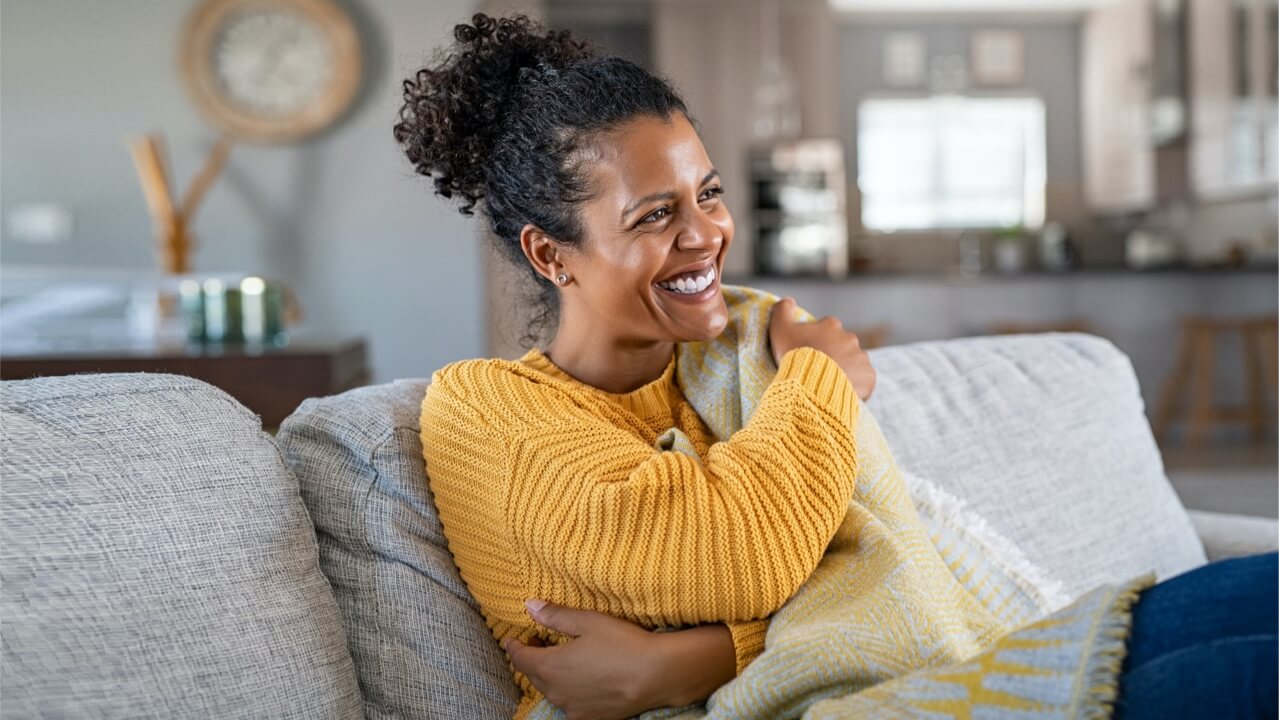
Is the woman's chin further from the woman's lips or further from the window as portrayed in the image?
the window

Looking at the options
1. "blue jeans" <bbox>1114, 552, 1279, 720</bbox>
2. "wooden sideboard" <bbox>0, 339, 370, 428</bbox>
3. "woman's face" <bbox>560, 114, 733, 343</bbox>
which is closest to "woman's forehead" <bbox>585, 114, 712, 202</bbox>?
Answer: "woman's face" <bbox>560, 114, 733, 343</bbox>

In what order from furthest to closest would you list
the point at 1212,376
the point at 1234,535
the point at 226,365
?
the point at 1212,376 → the point at 226,365 → the point at 1234,535

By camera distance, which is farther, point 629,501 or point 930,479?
point 930,479

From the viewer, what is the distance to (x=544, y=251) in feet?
4.49

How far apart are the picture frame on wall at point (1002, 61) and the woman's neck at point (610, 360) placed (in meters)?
8.09

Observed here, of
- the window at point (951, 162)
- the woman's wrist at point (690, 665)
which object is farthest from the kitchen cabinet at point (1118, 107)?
the woman's wrist at point (690, 665)

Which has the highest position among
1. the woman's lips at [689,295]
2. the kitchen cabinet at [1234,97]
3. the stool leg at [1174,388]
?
the kitchen cabinet at [1234,97]

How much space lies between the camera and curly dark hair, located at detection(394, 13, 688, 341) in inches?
51.1

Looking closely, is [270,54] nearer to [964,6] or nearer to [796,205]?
[796,205]

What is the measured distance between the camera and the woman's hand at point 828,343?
53.4 inches

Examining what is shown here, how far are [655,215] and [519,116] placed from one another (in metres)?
0.21

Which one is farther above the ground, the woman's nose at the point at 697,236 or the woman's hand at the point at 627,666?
the woman's nose at the point at 697,236

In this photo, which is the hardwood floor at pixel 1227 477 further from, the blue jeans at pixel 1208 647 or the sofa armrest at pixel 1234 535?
the blue jeans at pixel 1208 647

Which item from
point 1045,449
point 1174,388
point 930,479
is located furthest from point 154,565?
point 1174,388
